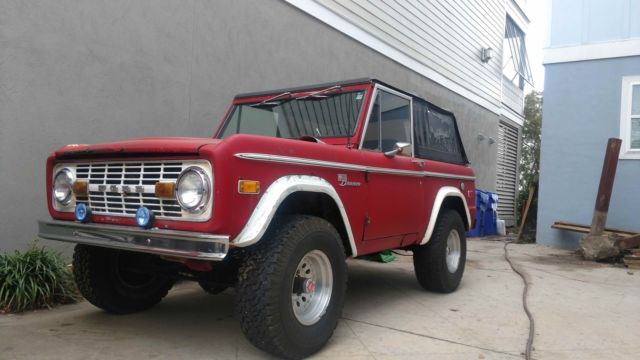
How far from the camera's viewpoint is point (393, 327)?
3961 millimetres

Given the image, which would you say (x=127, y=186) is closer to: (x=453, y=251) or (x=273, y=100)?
(x=273, y=100)

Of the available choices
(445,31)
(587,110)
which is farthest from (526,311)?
(445,31)

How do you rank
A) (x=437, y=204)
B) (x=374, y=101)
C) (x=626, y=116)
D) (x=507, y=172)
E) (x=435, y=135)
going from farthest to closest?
(x=507, y=172) < (x=626, y=116) < (x=435, y=135) < (x=437, y=204) < (x=374, y=101)

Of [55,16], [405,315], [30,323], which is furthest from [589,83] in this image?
[30,323]

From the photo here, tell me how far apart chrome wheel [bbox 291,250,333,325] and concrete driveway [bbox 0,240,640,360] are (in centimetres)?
29

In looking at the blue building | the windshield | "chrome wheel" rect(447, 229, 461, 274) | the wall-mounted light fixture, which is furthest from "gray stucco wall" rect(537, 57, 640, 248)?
the windshield

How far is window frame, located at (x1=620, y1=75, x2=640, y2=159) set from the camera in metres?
8.71

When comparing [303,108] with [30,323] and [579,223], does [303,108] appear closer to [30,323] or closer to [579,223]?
[30,323]

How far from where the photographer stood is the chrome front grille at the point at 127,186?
9.37 feet

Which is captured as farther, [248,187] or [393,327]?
[393,327]

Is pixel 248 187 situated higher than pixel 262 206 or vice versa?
pixel 248 187

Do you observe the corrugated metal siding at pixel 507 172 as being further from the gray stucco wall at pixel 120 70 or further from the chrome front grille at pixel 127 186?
the chrome front grille at pixel 127 186

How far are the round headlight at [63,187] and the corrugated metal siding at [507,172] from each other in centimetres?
1398

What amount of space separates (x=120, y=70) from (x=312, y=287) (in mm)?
3307
